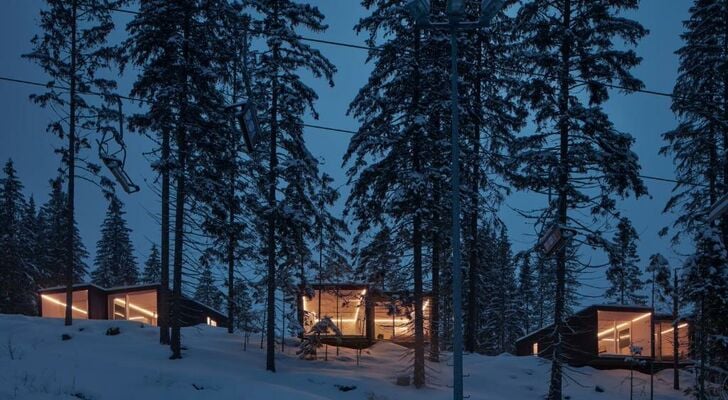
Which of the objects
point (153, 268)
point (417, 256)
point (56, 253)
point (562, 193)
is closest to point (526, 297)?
point (153, 268)

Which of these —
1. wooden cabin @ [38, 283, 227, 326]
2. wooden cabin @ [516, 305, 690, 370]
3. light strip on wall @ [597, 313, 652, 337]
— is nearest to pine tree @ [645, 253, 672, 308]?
wooden cabin @ [516, 305, 690, 370]

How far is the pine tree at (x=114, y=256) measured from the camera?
51.8m

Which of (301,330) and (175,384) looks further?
(301,330)

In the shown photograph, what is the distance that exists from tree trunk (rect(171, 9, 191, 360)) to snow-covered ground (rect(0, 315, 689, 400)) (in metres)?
1.09

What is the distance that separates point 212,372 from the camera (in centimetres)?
1762

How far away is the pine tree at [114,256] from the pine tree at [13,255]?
26.6ft

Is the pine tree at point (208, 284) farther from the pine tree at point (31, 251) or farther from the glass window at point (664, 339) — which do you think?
the glass window at point (664, 339)

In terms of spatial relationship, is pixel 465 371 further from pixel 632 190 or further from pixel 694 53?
pixel 694 53

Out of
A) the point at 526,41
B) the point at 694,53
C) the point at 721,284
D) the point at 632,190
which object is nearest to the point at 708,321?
the point at 721,284

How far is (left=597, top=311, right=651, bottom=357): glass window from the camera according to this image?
28.5 meters

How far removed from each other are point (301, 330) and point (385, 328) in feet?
38.2

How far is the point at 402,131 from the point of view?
780 inches

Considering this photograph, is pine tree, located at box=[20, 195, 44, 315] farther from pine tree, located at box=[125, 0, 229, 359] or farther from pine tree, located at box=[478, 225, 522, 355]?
pine tree, located at box=[478, 225, 522, 355]

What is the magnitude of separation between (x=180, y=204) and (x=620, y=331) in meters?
22.7
